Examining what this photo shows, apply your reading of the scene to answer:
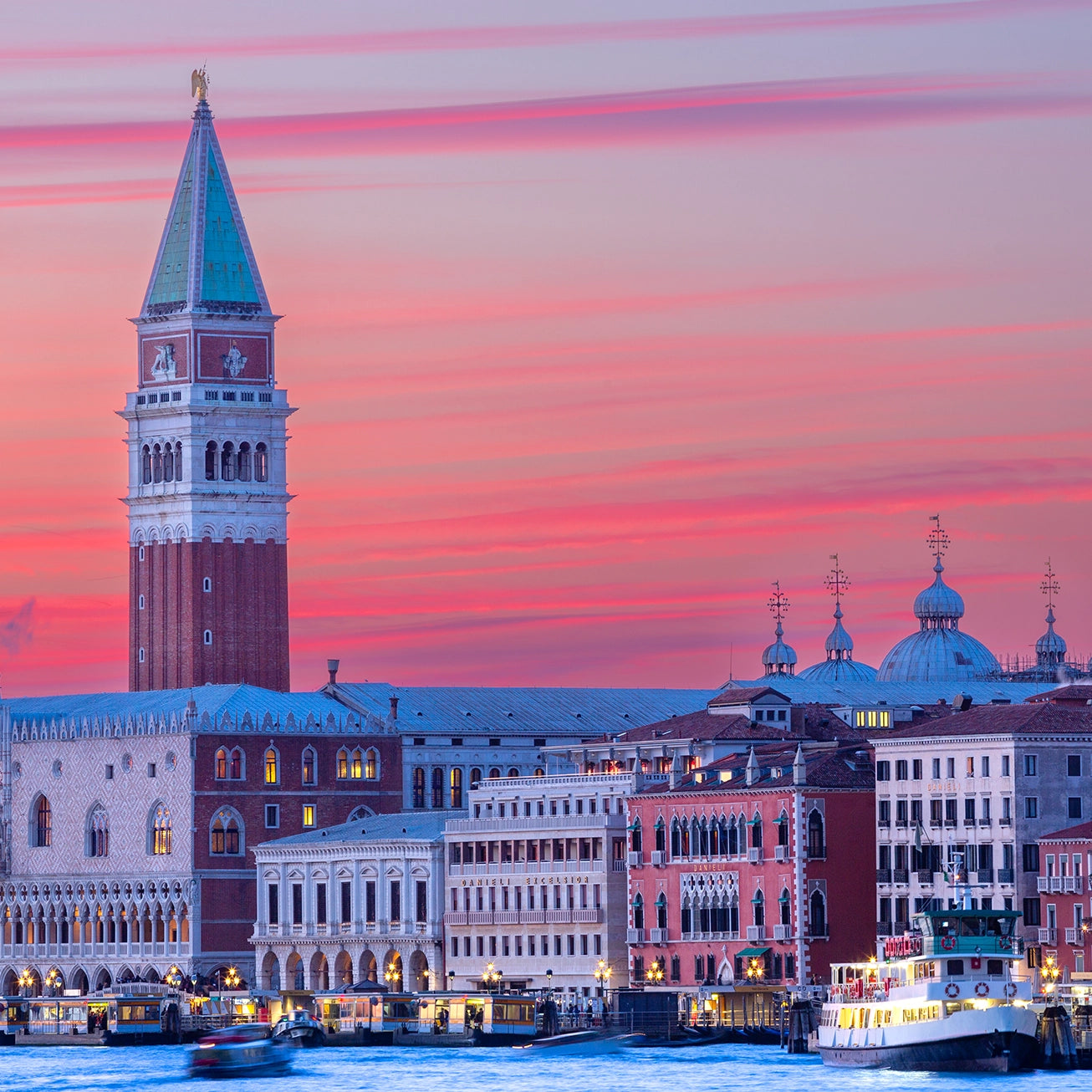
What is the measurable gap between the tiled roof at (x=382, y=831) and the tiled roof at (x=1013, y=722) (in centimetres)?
3409

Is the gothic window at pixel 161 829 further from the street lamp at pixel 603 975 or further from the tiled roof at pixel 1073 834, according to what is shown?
the tiled roof at pixel 1073 834

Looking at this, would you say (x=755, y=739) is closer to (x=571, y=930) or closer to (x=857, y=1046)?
(x=571, y=930)

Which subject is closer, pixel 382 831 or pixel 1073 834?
pixel 1073 834

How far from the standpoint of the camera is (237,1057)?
13950 centimetres

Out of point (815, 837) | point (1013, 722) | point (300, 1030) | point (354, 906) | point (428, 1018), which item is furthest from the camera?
point (354, 906)

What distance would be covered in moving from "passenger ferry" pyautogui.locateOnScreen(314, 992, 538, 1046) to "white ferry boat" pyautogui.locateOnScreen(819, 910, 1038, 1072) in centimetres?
2956

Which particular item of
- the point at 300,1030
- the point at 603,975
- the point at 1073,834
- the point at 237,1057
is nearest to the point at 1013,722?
the point at 1073,834

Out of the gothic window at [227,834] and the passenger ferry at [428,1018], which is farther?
the gothic window at [227,834]

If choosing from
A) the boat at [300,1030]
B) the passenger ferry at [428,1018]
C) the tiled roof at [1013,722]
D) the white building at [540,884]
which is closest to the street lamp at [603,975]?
the white building at [540,884]

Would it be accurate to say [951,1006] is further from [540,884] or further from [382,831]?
[382,831]

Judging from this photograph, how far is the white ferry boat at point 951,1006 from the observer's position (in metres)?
125

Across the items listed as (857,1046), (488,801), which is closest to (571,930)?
(488,801)

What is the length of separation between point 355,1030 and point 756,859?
18.1 meters

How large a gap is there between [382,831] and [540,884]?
46.6 ft
